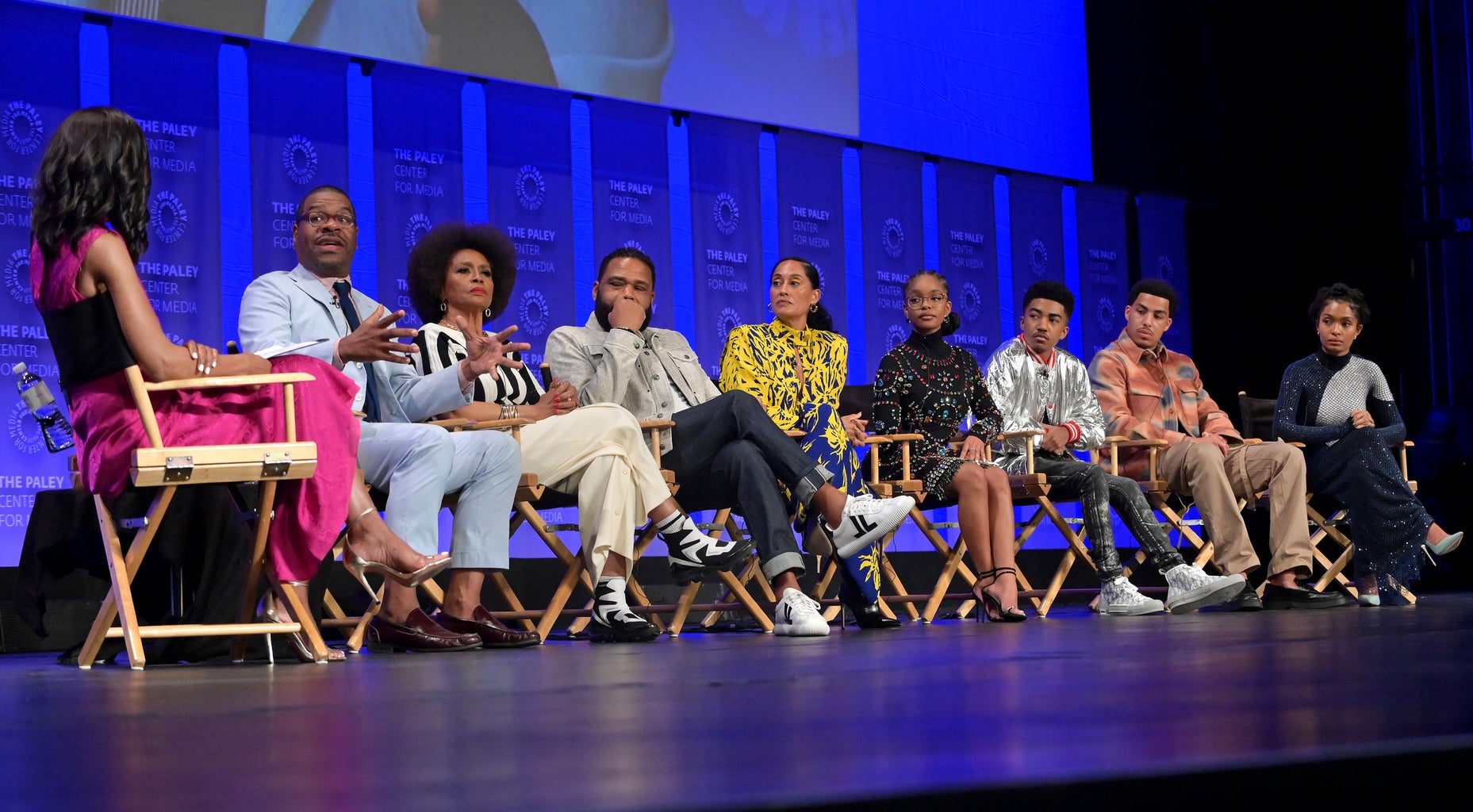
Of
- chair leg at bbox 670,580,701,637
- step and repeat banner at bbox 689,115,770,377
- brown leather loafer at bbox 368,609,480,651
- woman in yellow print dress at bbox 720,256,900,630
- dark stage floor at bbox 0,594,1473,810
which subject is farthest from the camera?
step and repeat banner at bbox 689,115,770,377

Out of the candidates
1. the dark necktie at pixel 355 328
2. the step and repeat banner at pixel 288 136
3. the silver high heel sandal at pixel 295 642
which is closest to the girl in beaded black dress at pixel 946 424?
the dark necktie at pixel 355 328

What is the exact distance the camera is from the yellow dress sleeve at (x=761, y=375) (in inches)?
181

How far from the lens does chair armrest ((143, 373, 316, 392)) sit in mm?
3041

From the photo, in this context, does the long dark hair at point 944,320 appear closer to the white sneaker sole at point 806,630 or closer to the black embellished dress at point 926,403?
the black embellished dress at point 926,403

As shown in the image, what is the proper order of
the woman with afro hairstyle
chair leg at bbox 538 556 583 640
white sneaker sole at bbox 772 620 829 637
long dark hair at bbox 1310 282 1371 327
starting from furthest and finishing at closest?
long dark hair at bbox 1310 282 1371 327 → chair leg at bbox 538 556 583 640 → the woman with afro hairstyle → white sneaker sole at bbox 772 620 829 637

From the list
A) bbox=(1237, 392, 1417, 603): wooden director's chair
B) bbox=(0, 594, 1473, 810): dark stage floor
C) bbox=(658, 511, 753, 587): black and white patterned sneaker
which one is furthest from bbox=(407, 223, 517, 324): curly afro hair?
bbox=(1237, 392, 1417, 603): wooden director's chair

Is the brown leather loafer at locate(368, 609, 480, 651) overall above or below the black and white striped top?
below

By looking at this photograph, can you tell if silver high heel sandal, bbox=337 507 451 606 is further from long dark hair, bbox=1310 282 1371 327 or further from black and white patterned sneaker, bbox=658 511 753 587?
long dark hair, bbox=1310 282 1371 327

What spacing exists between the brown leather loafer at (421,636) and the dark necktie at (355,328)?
65 cm

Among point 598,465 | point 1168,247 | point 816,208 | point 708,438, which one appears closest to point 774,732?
Answer: point 598,465

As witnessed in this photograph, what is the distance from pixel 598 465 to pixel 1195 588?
Result: 6.65 ft

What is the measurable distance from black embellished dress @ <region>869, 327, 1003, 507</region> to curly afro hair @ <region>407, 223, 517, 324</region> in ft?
4.55

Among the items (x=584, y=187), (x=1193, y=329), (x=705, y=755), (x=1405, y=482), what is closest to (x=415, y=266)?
(x=584, y=187)

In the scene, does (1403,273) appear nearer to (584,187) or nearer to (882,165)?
(882,165)
